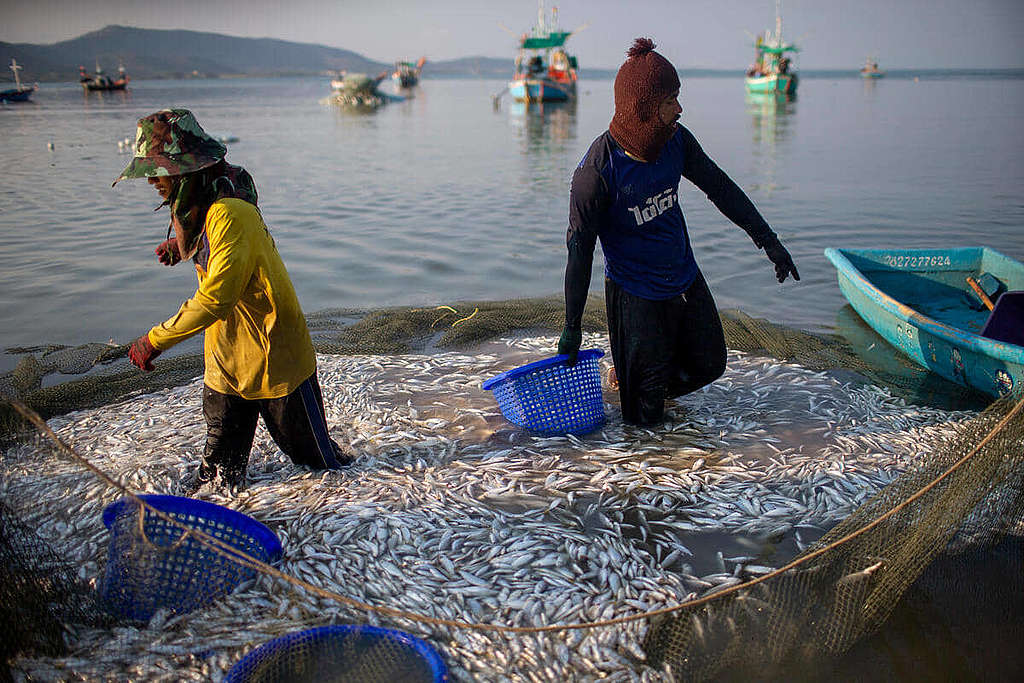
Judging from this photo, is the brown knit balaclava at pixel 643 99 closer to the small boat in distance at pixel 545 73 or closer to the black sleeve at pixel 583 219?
the black sleeve at pixel 583 219

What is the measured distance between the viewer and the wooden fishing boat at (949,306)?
561 cm

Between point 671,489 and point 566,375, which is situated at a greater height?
point 566,375

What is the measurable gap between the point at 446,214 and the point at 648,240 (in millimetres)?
10717

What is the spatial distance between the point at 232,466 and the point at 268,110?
48.2 metres

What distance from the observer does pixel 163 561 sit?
3217 mm

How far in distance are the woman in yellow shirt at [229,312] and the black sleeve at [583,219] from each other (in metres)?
1.62

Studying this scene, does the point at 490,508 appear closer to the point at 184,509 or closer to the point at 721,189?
the point at 184,509

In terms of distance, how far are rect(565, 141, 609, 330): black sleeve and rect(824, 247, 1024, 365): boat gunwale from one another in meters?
3.24

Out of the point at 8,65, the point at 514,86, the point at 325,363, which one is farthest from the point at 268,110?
the point at 325,363

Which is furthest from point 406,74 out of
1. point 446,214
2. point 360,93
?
point 446,214

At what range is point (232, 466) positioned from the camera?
4.34 m

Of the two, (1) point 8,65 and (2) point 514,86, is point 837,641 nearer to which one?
(2) point 514,86

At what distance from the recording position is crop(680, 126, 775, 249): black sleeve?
4602mm

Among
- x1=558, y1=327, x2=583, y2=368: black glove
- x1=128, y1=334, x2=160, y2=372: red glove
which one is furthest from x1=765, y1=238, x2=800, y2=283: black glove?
x1=128, y1=334, x2=160, y2=372: red glove
